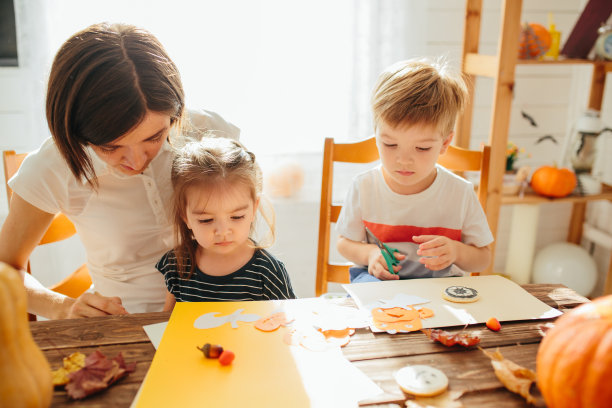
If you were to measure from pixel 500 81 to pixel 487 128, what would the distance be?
669mm

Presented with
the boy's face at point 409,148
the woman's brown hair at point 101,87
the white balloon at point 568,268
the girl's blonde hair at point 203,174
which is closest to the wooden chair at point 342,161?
the boy's face at point 409,148

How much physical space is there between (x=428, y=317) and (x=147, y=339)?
20.1 inches

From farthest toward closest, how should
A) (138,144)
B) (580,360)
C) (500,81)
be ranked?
(500,81)
(138,144)
(580,360)

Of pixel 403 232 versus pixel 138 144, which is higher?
pixel 138 144

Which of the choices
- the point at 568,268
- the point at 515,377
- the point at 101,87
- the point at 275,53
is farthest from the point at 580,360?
the point at 568,268

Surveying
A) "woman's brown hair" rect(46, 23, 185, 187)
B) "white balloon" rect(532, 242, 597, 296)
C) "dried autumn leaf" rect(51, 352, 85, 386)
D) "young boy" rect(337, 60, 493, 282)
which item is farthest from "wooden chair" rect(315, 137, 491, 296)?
"white balloon" rect(532, 242, 597, 296)

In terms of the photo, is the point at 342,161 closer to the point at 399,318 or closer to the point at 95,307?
the point at 399,318

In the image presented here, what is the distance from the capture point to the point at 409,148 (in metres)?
1.27

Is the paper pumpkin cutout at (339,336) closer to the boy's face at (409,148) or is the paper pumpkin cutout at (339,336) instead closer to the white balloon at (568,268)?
the boy's face at (409,148)

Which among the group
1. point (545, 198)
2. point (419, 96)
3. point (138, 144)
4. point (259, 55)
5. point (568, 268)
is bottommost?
point (568, 268)

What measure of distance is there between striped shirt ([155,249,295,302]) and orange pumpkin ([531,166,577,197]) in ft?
4.76

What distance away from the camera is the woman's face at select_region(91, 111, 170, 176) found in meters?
1.08

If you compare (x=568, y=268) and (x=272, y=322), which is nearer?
(x=272, y=322)

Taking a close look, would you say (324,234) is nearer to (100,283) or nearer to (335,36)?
(100,283)
